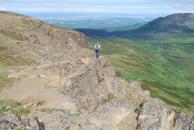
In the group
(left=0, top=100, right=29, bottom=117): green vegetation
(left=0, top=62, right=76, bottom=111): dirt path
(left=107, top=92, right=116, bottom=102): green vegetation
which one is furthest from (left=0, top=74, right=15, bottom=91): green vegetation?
(left=107, top=92, right=116, bottom=102): green vegetation

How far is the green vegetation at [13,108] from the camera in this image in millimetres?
46344

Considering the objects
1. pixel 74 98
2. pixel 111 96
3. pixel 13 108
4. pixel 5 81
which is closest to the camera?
pixel 13 108

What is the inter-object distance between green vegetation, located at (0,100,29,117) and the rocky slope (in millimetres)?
794

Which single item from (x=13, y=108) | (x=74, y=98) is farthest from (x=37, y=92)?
(x=13, y=108)

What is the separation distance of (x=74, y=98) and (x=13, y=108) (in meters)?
10.7

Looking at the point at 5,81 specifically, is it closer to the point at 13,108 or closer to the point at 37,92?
the point at 37,92

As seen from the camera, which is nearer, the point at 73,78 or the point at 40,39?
the point at 73,78

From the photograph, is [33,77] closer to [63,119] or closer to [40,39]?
[63,119]

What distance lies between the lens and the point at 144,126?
46188 mm

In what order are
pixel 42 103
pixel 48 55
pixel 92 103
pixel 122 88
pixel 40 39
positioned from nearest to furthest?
pixel 42 103, pixel 92 103, pixel 122 88, pixel 48 55, pixel 40 39

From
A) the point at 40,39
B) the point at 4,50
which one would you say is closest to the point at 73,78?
the point at 4,50

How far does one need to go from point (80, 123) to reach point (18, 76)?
22494mm

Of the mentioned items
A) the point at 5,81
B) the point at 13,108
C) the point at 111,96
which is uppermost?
the point at 5,81

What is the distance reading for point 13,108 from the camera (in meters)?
48.2
